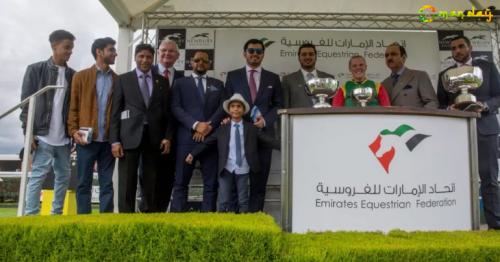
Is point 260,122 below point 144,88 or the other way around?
below

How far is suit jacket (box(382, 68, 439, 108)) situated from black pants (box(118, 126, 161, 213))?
2528mm

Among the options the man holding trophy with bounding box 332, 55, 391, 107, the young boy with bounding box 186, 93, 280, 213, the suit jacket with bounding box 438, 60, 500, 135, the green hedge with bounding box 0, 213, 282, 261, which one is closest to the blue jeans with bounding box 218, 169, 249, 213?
the young boy with bounding box 186, 93, 280, 213

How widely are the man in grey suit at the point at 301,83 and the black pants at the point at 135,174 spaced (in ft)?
5.66

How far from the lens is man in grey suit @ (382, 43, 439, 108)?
3.80 m

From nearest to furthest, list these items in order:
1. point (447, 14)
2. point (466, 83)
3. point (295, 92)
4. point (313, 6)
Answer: point (466, 83), point (295, 92), point (447, 14), point (313, 6)

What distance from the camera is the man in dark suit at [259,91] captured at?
3783 mm

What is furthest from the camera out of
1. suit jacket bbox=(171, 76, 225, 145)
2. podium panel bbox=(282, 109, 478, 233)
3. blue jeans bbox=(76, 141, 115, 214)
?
suit jacket bbox=(171, 76, 225, 145)

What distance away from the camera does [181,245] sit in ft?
5.25

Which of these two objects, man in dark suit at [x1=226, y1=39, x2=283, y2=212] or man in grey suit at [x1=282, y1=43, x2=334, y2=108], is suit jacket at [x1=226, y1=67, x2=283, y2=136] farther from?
man in grey suit at [x1=282, y1=43, x2=334, y2=108]

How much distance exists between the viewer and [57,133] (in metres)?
3.43

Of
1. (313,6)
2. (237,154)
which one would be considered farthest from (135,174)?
(313,6)

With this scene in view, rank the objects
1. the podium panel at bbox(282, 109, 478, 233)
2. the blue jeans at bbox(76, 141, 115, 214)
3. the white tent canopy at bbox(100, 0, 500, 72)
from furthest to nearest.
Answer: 1. the white tent canopy at bbox(100, 0, 500, 72)
2. the blue jeans at bbox(76, 141, 115, 214)
3. the podium panel at bbox(282, 109, 478, 233)

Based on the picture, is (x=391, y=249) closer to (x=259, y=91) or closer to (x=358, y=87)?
(x=358, y=87)

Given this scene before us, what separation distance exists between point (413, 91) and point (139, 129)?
2.80 metres
